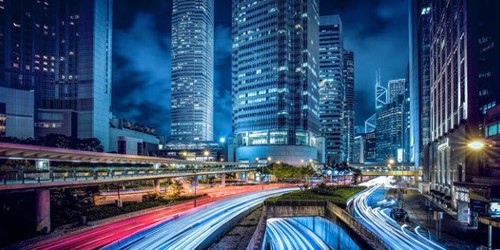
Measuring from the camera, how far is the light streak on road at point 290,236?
42031mm

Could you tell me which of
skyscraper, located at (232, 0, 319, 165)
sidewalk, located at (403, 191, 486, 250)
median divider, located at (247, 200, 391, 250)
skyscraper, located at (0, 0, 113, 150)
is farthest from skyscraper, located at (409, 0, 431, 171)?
skyscraper, located at (0, 0, 113, 150)

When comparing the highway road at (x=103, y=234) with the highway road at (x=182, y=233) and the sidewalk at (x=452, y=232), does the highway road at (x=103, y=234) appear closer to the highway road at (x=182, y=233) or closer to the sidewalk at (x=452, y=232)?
the highway road at (x=182, y=233)

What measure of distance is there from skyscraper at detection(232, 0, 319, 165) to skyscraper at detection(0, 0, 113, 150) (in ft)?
198

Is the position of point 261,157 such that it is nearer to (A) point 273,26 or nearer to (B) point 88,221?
(A) point 273,26

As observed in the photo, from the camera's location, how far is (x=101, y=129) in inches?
5359

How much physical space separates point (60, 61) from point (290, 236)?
439 ft

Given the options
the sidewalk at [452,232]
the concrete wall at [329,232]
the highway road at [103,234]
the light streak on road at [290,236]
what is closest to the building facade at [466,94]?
the sidewalk at [452,232]

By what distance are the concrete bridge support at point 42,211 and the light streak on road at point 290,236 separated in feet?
78.0

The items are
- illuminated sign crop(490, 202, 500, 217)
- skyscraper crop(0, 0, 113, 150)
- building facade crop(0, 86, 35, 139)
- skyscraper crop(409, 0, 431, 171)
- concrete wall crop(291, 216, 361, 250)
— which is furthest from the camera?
skyscraper crop(0, 0, 113, 150)

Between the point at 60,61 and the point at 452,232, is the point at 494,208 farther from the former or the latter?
the point at 60,61

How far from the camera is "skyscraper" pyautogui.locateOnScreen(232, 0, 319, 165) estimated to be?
15475 centimetres

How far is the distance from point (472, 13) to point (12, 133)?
122955 millimetres

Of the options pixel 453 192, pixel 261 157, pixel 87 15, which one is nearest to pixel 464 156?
pixel 453 192

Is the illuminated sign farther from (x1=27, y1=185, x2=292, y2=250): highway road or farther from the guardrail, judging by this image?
the guardrail
